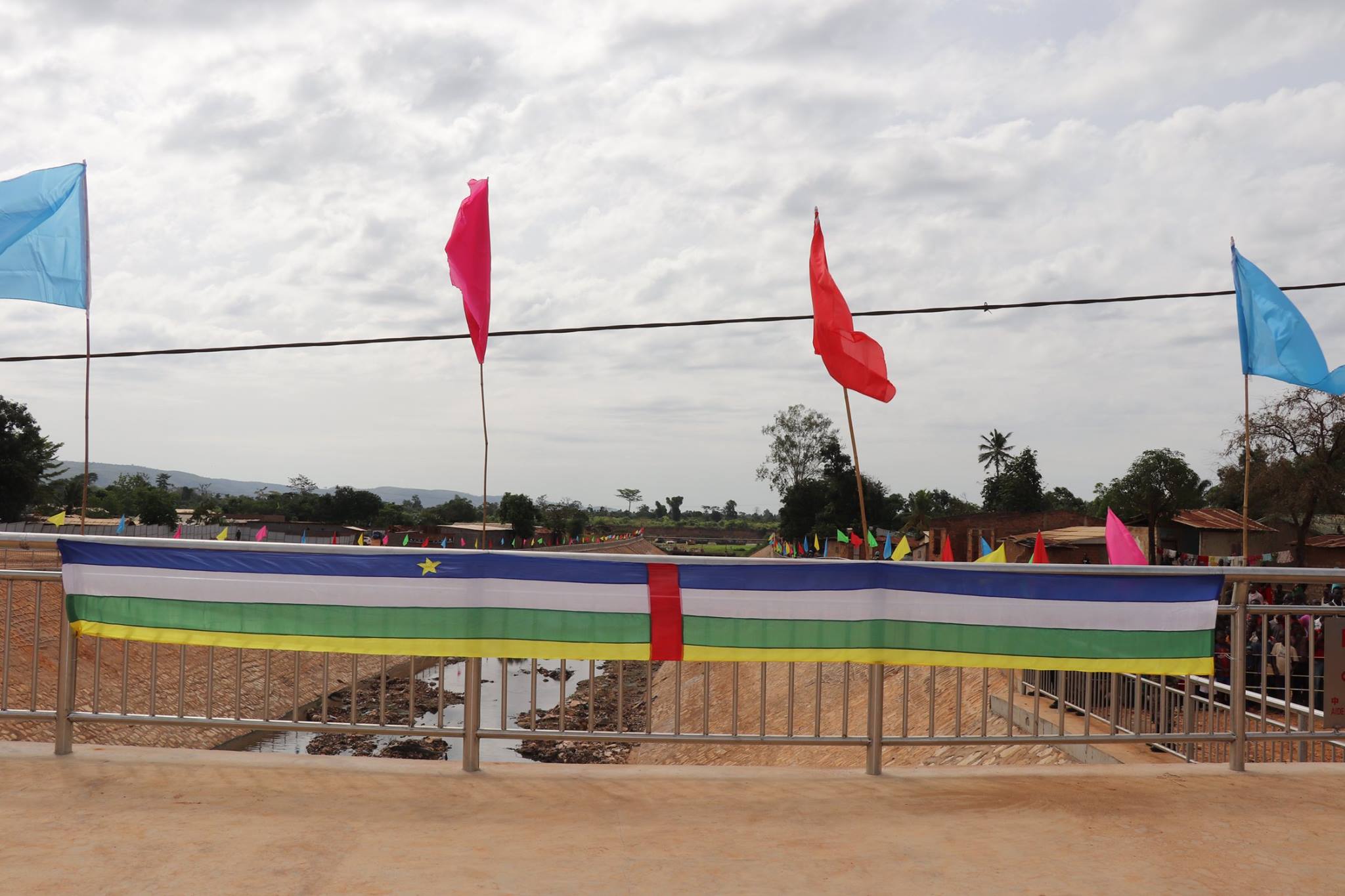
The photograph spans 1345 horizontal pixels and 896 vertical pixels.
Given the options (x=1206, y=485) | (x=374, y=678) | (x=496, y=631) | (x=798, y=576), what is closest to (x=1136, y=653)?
(x=798, y=576)

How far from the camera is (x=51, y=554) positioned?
38.5m

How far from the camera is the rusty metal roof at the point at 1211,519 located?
126ft

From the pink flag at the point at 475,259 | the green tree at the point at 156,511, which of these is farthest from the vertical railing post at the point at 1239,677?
the green tree at the point at 156,511

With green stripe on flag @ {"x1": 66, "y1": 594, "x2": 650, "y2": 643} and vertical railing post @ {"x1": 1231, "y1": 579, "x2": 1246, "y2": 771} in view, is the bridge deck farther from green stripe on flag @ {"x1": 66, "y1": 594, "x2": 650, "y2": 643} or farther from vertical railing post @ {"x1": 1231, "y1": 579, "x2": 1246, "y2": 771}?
green stripe on flag @ {"x1": 66, "y1": 594, "x2": 650, "y2": 643}

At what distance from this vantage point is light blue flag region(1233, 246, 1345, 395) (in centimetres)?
810

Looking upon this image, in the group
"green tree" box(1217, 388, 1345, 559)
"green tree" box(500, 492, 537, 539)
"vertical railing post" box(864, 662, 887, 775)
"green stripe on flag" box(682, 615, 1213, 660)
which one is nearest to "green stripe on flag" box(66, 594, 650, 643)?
"green stripe on flag" box(682, 615, 1213, 660)

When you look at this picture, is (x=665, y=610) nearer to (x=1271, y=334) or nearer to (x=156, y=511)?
(x=1271, y=334)

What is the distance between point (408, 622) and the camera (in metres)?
5.43

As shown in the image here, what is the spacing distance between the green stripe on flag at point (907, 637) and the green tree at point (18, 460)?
60800 millimetres

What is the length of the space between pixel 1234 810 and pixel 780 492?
77558 millimetres

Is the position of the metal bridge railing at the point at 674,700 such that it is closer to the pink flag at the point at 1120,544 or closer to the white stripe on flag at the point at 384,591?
the white stripe on flag at the point at 384,591

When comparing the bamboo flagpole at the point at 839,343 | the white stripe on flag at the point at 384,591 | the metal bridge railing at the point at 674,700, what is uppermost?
the bamboo flagpole at the point at 839,343

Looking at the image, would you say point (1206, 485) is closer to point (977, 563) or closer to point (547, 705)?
point (547, 705)

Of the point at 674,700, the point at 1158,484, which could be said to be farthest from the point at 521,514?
the point at 674,700
